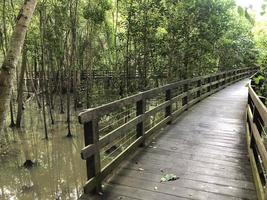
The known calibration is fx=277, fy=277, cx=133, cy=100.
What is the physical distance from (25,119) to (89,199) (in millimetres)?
10235

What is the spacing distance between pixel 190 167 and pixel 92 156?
163 cm

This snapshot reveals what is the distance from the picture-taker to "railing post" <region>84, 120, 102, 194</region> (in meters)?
3.12

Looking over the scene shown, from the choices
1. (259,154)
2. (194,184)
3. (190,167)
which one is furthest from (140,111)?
(259,154)

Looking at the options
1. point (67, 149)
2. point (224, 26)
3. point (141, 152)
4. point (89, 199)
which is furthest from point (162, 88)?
point (224, 26)

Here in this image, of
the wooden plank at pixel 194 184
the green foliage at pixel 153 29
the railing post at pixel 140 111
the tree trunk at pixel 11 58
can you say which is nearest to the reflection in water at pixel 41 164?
the railing post at pixel 140 111

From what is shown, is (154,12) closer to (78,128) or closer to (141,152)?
(78,128)

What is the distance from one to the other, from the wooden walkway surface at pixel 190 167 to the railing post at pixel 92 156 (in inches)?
10.3

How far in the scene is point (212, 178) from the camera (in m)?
3.73

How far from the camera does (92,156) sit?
3189 mm

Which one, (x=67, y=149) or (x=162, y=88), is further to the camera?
(x=67, y=149)

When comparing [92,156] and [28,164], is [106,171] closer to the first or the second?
[92,156]

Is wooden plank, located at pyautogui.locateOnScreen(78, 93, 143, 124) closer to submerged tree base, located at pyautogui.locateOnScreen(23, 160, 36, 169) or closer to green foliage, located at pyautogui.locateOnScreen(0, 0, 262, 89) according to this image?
submerged tree base, located at pyautogui.locateOnScreen(23, 160, 36, 169)

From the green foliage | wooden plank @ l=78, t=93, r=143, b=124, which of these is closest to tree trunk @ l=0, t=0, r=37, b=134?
wooden plank @ l=78, t=93, r=143, b=124

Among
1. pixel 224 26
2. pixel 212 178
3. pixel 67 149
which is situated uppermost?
pixel 224 26
